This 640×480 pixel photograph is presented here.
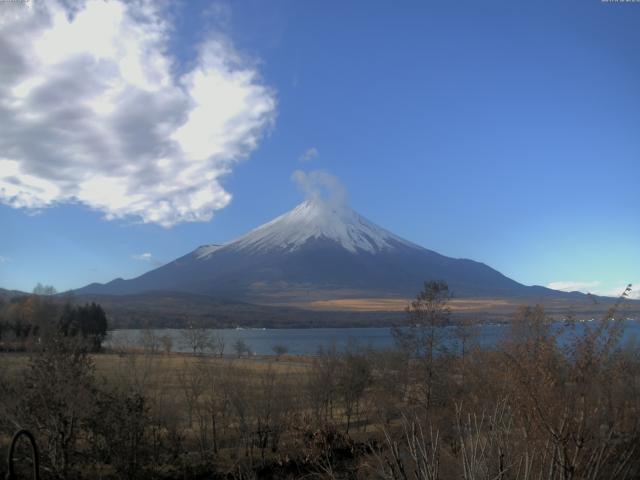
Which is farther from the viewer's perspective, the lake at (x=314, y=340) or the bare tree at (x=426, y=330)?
the lake at (x=314, y=340)

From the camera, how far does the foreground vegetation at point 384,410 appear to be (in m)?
6.50

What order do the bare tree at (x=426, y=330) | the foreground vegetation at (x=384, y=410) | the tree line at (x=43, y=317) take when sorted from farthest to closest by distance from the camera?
1. the tree line at (x=43, y=317)
2. the bare tree at (x=426, y=330)
3. the foreground vegetation at (x=384, y=410)

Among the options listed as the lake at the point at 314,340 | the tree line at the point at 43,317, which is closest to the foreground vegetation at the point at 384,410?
the lake at the point at 314,340

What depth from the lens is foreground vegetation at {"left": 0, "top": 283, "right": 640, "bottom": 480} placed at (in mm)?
6496

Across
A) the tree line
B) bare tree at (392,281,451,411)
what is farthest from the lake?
the tree line

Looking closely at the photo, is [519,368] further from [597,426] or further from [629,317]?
[629,317]

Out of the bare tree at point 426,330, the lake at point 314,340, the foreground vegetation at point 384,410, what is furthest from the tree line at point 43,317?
the bare tree at point 426,330

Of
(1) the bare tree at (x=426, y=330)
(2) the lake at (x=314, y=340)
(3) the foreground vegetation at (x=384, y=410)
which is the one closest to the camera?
(3) the foreground vegetation at (x=384, y=410)

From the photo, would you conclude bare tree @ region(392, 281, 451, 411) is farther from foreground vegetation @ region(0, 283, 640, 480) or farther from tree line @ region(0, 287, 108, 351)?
tree line @ region(0, 287, 108, 351)

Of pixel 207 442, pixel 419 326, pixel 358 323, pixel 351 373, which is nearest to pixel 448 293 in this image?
pixel 419 326

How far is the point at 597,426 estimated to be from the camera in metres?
Result: 7.60

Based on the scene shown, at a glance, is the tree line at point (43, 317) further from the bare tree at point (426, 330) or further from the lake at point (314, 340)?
the bare tree at point (426, 330)

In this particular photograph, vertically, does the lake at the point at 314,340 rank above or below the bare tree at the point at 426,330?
below

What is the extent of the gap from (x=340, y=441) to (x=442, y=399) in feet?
12.7
